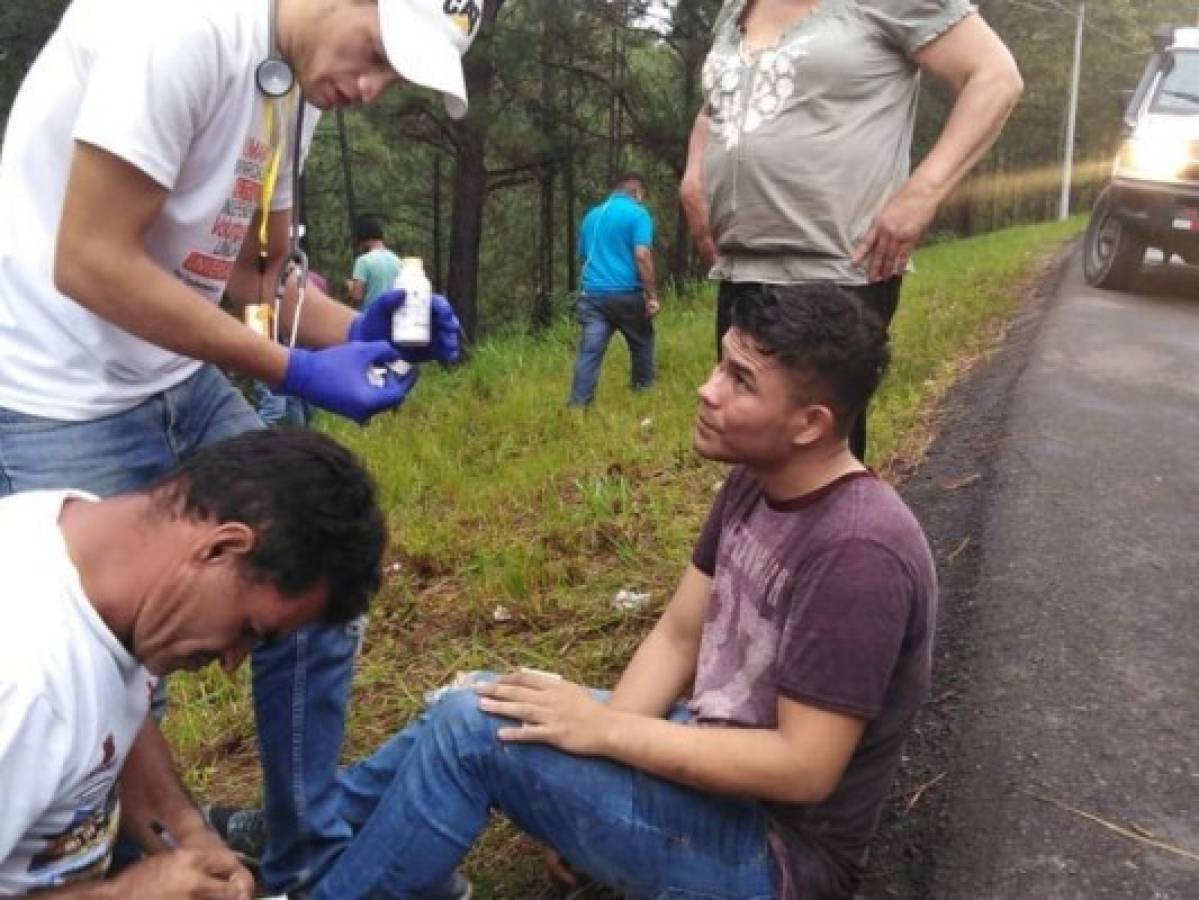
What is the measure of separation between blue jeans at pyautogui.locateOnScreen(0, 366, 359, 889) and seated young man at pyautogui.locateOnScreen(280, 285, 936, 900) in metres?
0.29

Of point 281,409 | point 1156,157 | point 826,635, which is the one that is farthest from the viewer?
point 1156,157

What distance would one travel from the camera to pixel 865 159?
262cm

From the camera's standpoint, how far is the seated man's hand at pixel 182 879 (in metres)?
1.57

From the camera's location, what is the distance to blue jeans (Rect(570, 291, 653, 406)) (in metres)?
7.19

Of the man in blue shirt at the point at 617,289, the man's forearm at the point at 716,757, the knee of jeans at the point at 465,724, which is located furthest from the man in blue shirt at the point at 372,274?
the man's forearm at the point at 716,757

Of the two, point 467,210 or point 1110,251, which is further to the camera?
point 467,210

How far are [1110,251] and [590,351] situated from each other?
4.94 metres

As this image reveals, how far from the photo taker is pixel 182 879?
159 centimetres

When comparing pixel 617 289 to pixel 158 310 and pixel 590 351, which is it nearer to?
pixel 590 351

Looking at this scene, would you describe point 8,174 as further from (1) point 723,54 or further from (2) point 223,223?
(1) point 723,54

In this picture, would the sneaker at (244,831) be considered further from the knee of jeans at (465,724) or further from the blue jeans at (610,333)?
the blue jeans at (610,333)

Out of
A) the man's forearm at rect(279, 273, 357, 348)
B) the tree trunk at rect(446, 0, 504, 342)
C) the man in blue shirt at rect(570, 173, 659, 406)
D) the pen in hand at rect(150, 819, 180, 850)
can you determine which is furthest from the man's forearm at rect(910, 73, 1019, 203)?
the tree trunk at rect(446, 0, 504, 342)

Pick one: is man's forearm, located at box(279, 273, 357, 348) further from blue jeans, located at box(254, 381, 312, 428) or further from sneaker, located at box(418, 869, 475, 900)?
blue jeans, located at box(254, 381, 312, 428)

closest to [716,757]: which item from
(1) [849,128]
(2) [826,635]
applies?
(2) [826,635]
